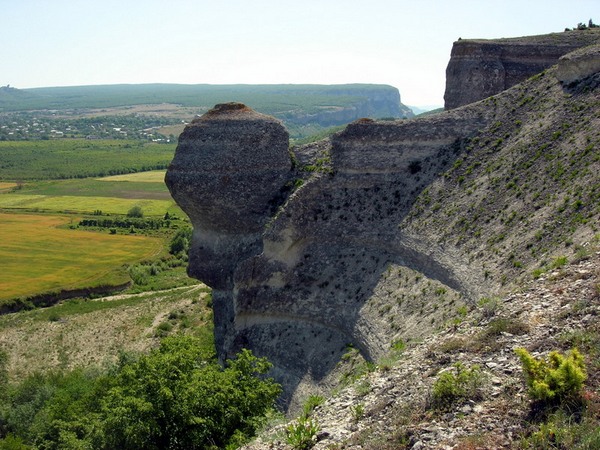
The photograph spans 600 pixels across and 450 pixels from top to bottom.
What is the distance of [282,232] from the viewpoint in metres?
37.2

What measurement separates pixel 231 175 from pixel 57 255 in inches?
2198

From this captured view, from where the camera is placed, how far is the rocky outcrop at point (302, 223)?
33.7 m

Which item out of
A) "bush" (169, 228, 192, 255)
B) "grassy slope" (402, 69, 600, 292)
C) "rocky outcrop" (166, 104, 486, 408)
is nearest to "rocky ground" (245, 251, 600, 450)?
"grassy slope" (402, 69, 600, 292)

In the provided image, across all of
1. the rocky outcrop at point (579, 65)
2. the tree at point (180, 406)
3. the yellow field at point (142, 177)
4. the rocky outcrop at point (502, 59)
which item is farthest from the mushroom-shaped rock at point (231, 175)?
the yellow field at point (142, 177)

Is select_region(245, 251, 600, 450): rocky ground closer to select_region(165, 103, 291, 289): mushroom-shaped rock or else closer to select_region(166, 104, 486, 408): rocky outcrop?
select_region(166, 104, 486, 408): rocky outcrop

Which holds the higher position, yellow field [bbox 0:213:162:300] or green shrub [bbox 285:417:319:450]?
green shrub [bbox 285:417:319:450]

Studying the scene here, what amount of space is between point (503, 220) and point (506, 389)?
16.4 metres

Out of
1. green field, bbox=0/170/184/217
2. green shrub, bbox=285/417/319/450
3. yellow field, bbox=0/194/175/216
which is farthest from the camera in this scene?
green field, bbox=0/170/184/217

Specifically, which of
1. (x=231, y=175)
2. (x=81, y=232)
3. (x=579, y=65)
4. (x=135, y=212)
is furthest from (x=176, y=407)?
(x=135, y=212)

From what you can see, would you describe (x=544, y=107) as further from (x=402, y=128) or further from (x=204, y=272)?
(x=204, y=272)

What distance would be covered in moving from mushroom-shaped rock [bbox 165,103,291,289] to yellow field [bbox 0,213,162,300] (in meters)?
36.8

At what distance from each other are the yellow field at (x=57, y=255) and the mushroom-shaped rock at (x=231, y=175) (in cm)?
3680

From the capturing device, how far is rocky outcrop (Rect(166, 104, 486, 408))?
1326 inches

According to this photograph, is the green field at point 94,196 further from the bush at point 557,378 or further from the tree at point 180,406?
the bush at point 557,378
